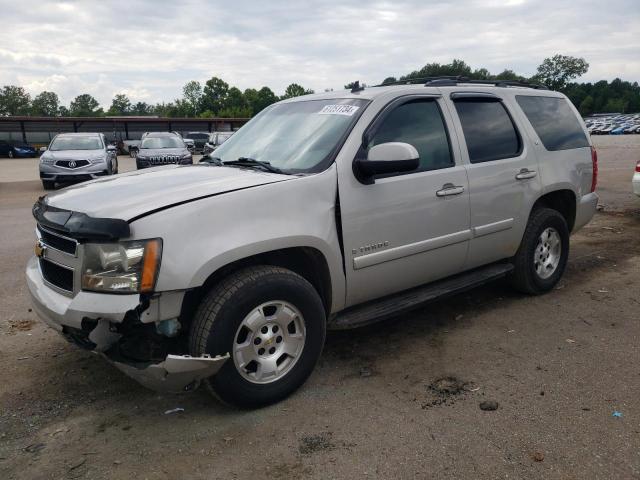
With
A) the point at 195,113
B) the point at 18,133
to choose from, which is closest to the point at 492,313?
the point at 18,133

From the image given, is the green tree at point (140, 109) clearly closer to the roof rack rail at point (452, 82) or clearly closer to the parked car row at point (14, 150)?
the parked car row at point (14, 150)

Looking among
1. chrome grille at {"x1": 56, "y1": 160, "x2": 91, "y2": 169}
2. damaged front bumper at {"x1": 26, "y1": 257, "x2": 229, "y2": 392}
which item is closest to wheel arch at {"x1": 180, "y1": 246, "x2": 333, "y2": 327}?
damaged front bumper at {"x1": 26, "y1": 257, "x2": 229, "y2": 392}

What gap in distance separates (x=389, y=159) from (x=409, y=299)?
42.7 inches

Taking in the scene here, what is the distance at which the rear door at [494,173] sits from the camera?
13.7ft

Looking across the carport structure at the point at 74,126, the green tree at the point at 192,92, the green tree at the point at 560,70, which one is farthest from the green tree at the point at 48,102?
the green tree at the point at 560,70

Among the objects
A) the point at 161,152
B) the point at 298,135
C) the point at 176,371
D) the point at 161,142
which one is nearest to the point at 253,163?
the point at 298,135

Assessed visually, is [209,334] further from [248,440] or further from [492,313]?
[492,313]

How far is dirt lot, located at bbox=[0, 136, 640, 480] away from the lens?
2.60 metres

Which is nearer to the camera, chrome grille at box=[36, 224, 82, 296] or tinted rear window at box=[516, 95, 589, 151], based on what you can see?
chrome grille at box=[36, 224, 82, 296]

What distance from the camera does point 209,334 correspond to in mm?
2762

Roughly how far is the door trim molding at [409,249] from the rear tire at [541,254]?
93 centimetres

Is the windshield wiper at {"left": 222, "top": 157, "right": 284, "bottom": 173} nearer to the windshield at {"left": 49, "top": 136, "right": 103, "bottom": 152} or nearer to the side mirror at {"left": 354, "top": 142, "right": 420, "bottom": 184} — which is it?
the side mirror at {"left": 354, "top": 142, "right": 420, "bottom": 184}

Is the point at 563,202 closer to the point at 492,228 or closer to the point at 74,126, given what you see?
the point at 492,228

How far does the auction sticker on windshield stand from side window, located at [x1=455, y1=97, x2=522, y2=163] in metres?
1.01
